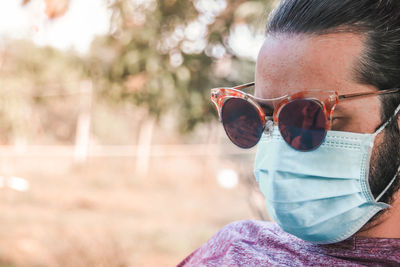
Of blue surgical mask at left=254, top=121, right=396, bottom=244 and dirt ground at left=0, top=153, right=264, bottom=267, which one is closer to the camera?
blue surgical mask at left=254, top=121, right=396, bottom=244

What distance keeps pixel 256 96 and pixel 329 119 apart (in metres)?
0.25

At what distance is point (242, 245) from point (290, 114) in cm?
46

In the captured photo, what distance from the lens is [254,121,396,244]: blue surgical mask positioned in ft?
3.93

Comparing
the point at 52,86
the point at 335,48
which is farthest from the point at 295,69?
the point at 52,86

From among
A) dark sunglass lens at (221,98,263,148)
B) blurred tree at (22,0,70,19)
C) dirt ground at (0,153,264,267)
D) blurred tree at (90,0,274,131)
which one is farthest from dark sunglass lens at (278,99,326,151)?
dirt ground at (0,153,264,267)

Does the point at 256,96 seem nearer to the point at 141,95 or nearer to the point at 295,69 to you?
the point at 295,69

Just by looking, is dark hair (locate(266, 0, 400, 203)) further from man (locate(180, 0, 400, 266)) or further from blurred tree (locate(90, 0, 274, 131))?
blurred tree (locate(90, 0, 274, 131))

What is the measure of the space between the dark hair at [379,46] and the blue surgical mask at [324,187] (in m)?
0.04

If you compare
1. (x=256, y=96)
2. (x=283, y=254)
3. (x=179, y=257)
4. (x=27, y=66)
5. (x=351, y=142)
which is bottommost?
(x=179, y=257)

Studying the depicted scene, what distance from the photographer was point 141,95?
371cm

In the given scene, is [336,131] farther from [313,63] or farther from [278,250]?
[278,250]

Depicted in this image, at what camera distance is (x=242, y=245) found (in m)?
1.44

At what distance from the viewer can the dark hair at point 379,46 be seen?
3.87 feet

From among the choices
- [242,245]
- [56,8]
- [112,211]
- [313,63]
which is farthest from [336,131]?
[112,211]
